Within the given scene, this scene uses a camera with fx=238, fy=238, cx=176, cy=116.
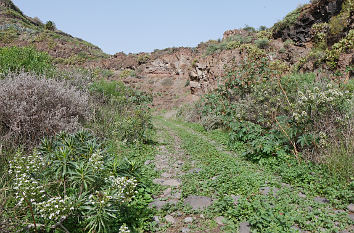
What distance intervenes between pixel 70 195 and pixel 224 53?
14.8m

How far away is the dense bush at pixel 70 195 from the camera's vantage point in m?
2.37

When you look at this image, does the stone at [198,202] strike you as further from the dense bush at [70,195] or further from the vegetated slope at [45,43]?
the vegetated slope at [45,43]

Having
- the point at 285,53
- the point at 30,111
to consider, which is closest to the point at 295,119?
the point at 30,111

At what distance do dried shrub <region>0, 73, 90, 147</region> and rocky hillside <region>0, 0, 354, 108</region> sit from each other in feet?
25.3

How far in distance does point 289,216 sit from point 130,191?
2007 mm

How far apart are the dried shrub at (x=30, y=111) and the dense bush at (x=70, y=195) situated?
157 centimetres

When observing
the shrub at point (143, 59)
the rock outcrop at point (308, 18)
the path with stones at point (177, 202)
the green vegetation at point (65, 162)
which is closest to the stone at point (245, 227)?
the path with stones at point (177, 202)

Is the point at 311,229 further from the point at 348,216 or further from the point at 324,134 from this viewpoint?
the point at 324,134

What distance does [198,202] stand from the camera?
3625 mm

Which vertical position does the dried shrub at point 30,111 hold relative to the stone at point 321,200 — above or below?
above

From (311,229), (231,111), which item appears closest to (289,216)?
(311,229)

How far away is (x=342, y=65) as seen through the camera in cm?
999

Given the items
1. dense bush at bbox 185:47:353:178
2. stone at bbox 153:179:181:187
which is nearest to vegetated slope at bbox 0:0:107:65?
dense bush at bbox 185:47:353:178

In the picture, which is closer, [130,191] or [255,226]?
[130,191]
